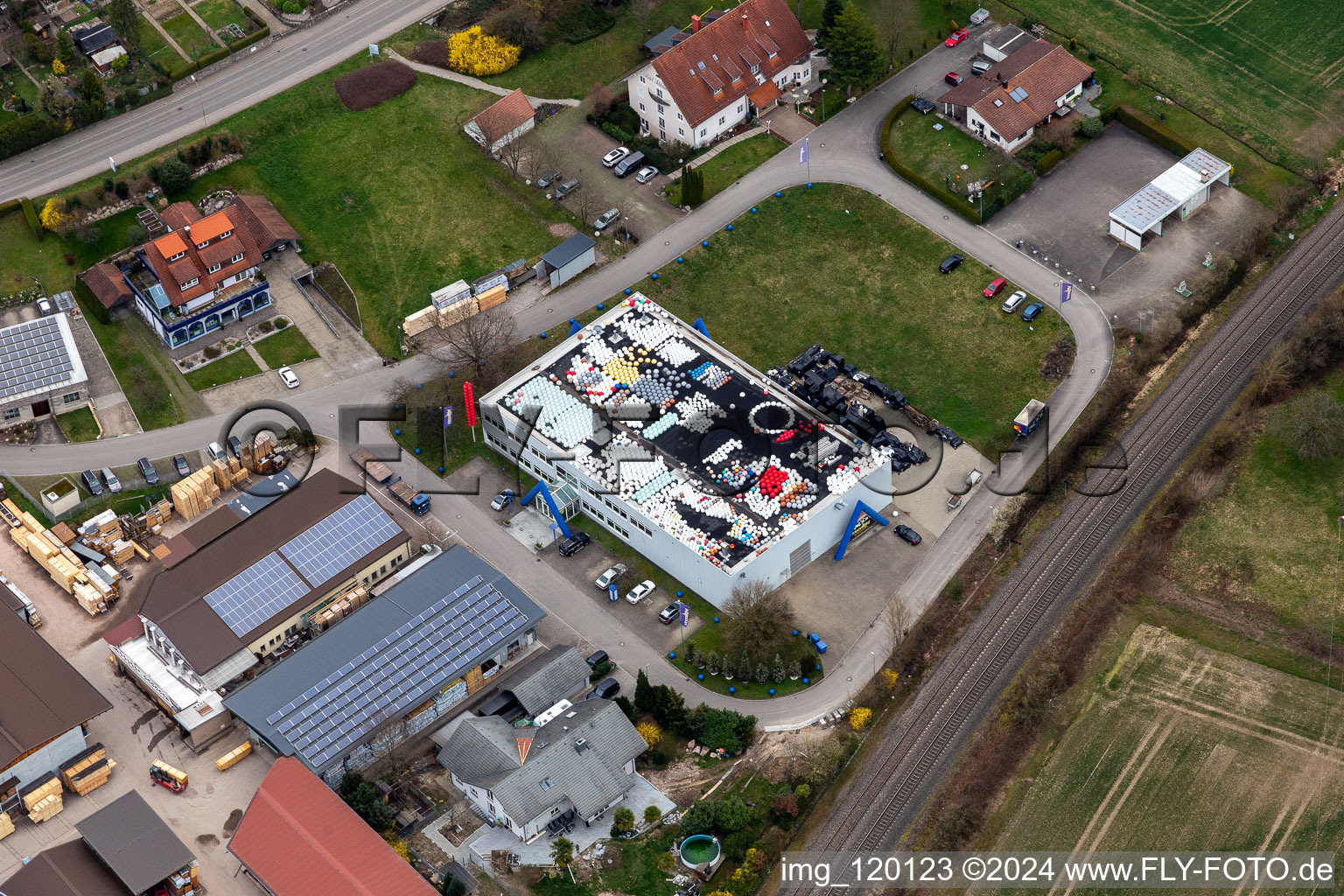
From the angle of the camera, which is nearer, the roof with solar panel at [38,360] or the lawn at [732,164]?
the roof with solar panel at [38,360]

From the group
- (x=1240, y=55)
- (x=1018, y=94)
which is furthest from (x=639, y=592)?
(x=1240, y=55)

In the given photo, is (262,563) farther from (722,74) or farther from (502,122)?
(722,74)

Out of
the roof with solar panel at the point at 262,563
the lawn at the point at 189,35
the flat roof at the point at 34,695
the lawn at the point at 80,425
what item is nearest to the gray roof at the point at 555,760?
the roof with solar panel at the point at 262,563

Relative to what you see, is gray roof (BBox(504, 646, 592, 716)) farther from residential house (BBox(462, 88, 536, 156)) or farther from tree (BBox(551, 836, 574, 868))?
residential house (BBox(462, 88, 536, 156))

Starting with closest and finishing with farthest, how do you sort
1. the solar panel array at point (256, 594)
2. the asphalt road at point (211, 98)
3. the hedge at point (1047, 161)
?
the solar panel array at point (256, 594), the asphalt road at point (211, 98), the hedge at point (1047, 161)

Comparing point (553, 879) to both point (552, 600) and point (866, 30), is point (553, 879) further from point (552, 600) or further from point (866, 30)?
point (866, 30)

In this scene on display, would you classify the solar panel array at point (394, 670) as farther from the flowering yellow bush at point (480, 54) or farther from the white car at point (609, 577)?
the flowering yellow bush at point (480, 54)

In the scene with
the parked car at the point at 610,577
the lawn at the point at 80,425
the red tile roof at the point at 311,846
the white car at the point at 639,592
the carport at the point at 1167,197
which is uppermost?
the lawn at the point at 80,425

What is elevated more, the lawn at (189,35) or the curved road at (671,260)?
the lawn at (189,35)
